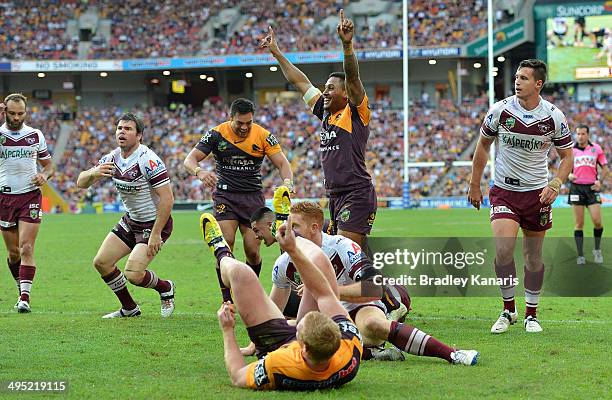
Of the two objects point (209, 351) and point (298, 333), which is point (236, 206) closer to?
point (209, 351)

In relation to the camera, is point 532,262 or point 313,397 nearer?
point 313,397

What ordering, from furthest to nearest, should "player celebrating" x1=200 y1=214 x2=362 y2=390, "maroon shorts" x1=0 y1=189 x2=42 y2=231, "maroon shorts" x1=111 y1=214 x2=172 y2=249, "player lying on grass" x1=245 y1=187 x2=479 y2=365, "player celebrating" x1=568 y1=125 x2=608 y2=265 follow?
"player celebrating" x1=568 y1=125 x2=608 y2=265 → "maroon shorts" x1=0 y1=189 x2=42 y2=231 → "maroon shorts" x1=111 y1=214 x2=172 y2=249 → "player lying on grass" x1=245 y1=187 x2=479 y2=365 → "player celebrating" x1=200 y1=214 x2=362 y2=390

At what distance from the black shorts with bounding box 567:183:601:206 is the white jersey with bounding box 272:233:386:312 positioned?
10.6 metres

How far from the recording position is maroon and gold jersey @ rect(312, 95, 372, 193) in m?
9.61

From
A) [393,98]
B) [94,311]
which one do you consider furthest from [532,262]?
[393,98]

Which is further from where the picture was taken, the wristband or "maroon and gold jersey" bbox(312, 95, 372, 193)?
"maroon and gold jersey" bbox(312, 95, 372, 193)

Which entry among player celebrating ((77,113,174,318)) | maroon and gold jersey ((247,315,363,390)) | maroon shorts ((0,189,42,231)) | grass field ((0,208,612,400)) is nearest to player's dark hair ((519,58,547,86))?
grass field ((0,208,612,400))

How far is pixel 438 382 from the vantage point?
660cm

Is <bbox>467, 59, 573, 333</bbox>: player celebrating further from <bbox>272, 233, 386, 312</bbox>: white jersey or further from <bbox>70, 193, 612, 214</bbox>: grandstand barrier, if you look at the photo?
<bbox>70, 193, 612, 214</bbox>: grandstand barrier

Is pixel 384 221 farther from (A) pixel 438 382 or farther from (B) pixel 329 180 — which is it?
(A) pixel 438 382

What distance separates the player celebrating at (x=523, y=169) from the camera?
30.3 feet

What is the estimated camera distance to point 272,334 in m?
6.46

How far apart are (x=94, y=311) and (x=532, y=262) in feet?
17.0

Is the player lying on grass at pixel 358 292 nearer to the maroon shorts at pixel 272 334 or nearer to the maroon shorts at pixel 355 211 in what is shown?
the maroon shorts at pixel 272 334
